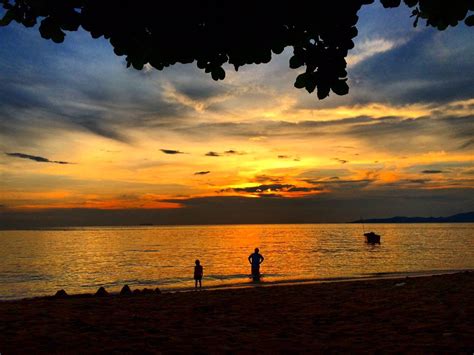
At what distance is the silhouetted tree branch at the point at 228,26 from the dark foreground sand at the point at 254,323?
572cm

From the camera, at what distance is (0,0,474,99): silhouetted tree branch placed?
11.0 feet

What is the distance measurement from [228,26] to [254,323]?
8.55 meters

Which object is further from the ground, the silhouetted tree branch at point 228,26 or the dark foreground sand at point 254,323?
the silhouetted tree branch at point 228,26

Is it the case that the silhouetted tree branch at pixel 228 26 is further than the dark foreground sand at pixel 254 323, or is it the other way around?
the dark foreground sand at pixel 254 323

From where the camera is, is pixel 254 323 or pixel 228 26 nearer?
pixel 228 26

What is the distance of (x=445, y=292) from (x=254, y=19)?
1395cm

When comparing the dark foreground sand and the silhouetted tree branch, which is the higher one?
the silhouetted tree branch

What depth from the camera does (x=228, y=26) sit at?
3.48m

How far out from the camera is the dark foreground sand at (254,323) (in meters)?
7.97

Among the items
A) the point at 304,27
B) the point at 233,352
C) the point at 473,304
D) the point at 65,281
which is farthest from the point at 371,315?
the point at 65,281

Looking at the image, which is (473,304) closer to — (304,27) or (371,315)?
(371,315)

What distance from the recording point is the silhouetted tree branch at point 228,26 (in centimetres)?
334

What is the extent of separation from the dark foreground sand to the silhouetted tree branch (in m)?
5.72

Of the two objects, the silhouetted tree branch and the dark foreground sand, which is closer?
the silhouetted tree branch
